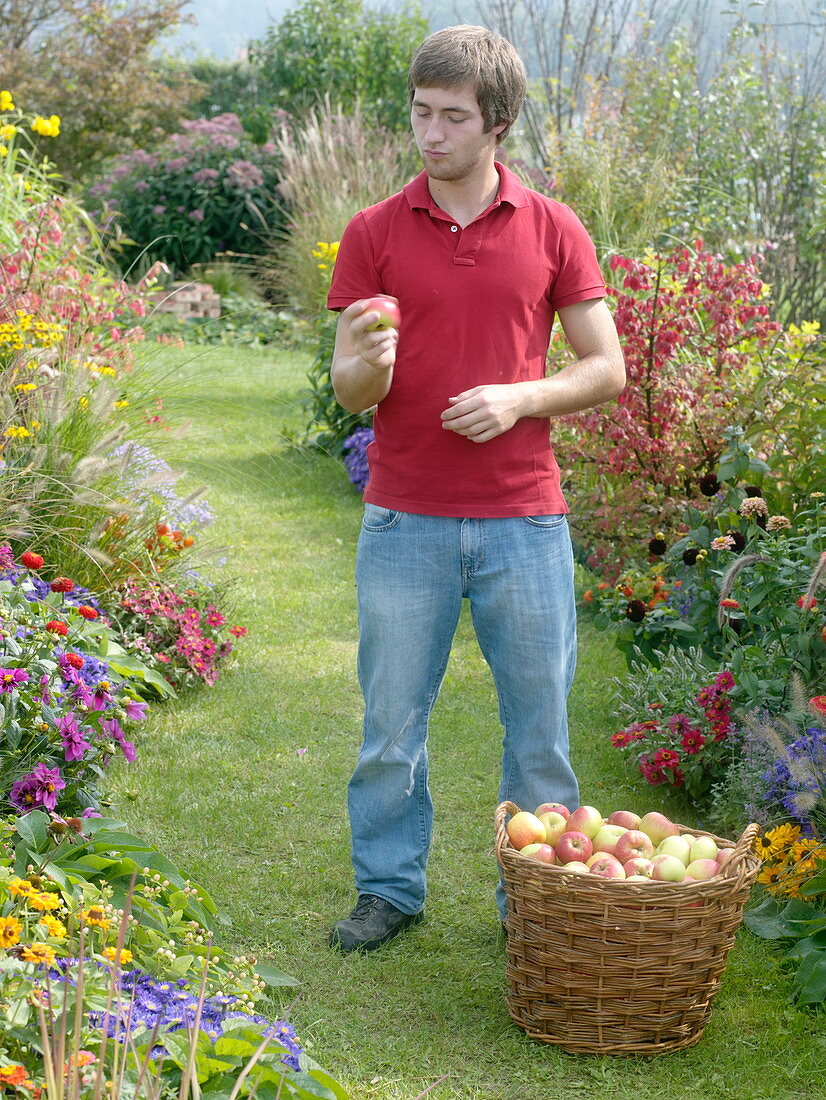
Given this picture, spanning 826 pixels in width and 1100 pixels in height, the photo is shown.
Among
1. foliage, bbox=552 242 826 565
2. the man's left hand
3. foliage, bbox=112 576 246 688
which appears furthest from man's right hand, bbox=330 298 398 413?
foliage, bbox=552 242 826 565

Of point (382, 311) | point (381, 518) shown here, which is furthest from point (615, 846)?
point (382, 311)

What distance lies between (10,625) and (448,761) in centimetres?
147

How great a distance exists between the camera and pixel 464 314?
2.47 m

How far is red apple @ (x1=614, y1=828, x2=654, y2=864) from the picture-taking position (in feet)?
8.22

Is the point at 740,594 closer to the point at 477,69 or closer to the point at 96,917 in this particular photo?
the point at 477,69

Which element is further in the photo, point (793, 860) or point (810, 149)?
point (810, 149)

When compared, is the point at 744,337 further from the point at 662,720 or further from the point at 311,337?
the point at 311,337

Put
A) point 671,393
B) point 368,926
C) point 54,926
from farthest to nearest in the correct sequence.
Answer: point 671,393
point 368,926
point 54,926

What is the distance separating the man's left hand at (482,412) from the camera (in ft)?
7.69

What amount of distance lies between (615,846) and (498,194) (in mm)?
1385

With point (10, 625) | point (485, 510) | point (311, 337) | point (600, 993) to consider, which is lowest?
point (311, 337)

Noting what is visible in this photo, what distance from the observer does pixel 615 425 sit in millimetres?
4996

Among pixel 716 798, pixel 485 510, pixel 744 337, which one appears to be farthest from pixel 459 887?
pixel 744 337

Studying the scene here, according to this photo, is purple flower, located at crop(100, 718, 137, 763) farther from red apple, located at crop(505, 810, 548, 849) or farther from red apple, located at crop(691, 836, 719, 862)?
red apple, located at crop(691, 836, 719, 862)
